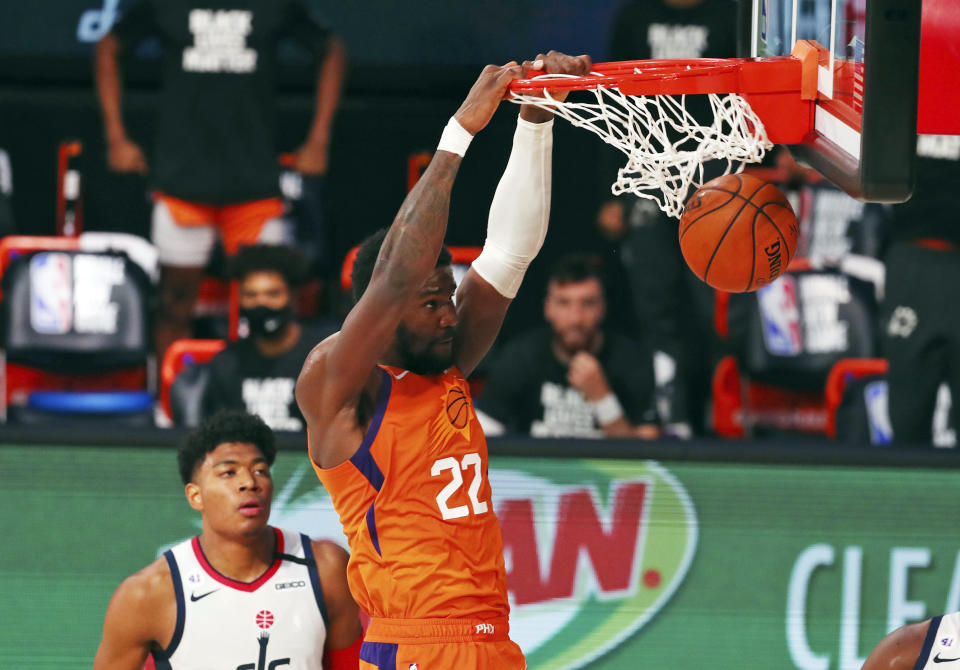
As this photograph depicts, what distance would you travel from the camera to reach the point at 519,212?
4.17 m

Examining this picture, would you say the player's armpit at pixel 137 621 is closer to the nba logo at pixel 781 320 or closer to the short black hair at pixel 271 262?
the short black hair at pixel 271 262

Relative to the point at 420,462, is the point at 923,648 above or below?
below

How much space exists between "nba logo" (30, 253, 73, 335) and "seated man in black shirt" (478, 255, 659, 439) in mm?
2049

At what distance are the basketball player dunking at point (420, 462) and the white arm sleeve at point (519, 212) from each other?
0.76 ft

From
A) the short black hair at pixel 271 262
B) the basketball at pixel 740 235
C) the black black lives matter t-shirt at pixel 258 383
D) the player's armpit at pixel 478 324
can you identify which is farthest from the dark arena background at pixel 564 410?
the player's armpit at pixel 478 324

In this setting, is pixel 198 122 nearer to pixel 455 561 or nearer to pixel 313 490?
pixel 313 490

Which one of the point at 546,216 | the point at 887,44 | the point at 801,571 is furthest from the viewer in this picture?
the point at 801,571

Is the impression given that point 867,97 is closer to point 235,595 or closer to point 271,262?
point 235,595

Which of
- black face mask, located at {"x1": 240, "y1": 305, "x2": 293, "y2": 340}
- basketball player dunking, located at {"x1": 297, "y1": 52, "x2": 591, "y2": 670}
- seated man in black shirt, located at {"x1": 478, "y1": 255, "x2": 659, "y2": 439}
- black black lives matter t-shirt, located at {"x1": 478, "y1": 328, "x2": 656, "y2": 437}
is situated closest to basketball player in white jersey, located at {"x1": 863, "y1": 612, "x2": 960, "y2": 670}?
basketball player dunking, located at {"x1": 297, "y1": 52, "x2": 591, "y2": 670}

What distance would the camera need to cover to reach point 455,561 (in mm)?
3836

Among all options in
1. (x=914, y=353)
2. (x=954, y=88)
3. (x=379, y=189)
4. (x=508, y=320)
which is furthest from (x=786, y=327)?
(x=954, y=88)

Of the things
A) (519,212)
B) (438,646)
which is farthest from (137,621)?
(519,212)

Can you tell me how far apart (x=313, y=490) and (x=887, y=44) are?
2.73 m

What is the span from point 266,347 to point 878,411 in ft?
8.64
